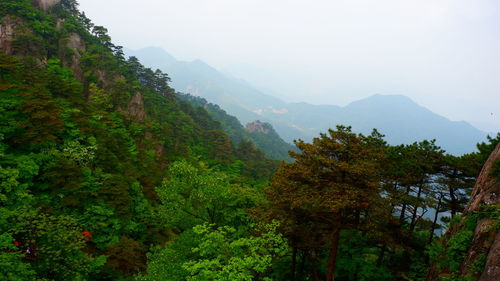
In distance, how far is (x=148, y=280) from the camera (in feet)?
48.3

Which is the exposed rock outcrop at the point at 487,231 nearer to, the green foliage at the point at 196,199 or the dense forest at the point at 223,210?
the dense forest at the point at 223,210

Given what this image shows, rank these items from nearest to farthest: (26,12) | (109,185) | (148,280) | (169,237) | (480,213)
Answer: (480,213)
(148,280)
(109,185)
(169,237)
(26,12)

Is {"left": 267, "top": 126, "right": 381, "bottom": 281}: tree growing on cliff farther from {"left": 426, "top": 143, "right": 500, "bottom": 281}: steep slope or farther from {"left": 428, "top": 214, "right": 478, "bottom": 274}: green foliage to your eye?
{"left": 426, "top": 143, "right": 500, "bottom": 281}: steep slope

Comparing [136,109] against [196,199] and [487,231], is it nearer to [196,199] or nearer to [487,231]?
[196,199]

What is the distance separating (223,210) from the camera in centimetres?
1823

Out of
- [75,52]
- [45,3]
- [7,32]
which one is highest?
[45,3]

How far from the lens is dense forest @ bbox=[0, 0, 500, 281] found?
42.3 feet

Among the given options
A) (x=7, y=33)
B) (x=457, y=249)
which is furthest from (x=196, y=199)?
(x=7, y=33)

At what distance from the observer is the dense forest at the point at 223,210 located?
508 inches

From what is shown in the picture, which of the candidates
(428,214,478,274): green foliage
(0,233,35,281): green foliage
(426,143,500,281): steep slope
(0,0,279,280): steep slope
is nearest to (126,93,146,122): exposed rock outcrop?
(0,0,279,280): steep slope

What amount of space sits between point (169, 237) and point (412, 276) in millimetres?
22854

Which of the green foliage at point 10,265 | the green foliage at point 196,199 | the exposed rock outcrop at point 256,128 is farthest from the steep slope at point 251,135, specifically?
the green foliage at point 10,265

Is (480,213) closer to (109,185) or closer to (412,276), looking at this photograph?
(412,276)

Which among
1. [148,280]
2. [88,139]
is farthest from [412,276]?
[88,139]
